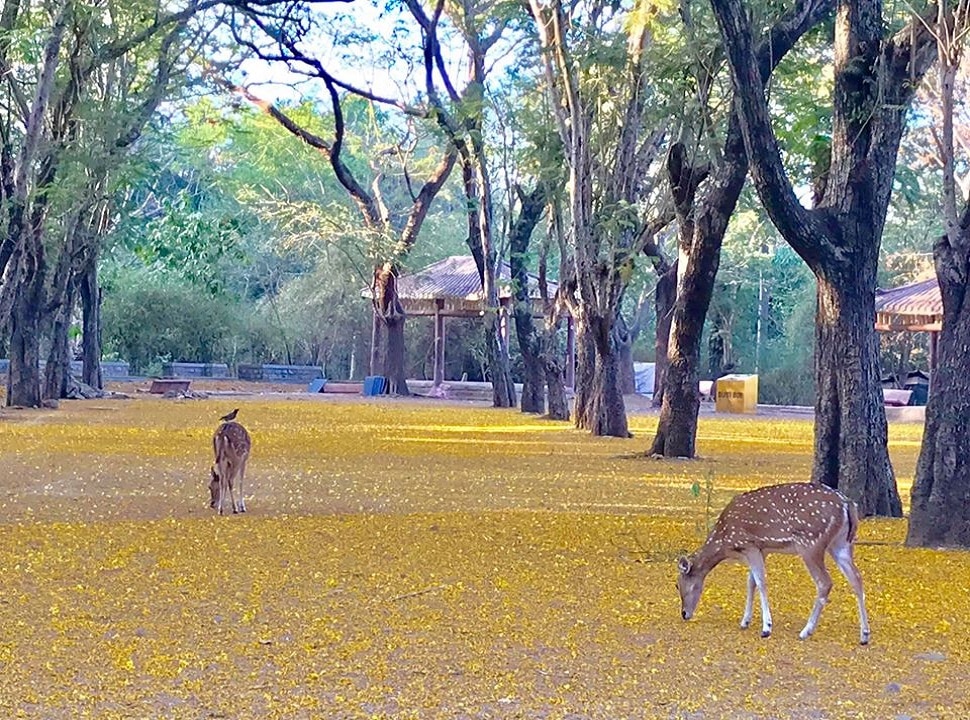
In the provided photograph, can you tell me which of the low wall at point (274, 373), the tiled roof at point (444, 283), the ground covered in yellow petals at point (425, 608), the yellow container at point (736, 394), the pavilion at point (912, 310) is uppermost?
the tiled roof at point (444, 283)

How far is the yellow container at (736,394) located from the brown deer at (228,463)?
26329 millimetres

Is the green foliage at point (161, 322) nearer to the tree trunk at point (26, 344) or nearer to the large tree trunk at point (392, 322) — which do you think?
the large tree trunk at point (392, 322)

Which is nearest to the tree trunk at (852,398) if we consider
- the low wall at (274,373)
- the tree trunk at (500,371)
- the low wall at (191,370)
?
the tree trunk at (500,371)

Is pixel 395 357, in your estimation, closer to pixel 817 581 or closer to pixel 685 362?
pixel 685 362

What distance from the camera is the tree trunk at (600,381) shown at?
2244 centimetres

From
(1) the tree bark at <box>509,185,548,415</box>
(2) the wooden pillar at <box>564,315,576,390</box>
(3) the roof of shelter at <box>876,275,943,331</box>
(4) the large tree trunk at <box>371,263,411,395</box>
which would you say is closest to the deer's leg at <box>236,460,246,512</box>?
(1) the tree bark at <box>509,185,548,415</box>

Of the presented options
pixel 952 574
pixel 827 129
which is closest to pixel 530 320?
pixel 827 129

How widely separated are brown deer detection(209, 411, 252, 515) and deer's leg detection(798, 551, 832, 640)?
6.25 meters

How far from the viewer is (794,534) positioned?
713 centimetres

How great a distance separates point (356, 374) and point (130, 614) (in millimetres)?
43577

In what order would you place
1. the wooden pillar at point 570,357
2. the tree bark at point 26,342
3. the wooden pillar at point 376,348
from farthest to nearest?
the wooden pillar at point 376,348, the wooden pillar at point 570,357, the tree bark at point 26,342

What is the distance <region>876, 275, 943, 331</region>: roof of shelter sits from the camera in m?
34.9

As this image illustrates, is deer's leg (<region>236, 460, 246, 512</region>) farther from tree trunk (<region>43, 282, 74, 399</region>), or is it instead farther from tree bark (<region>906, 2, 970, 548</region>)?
tree trunk (<region>43, 282, 74, 399</region>)

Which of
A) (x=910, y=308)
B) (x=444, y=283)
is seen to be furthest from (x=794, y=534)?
(x=444, y=283)
